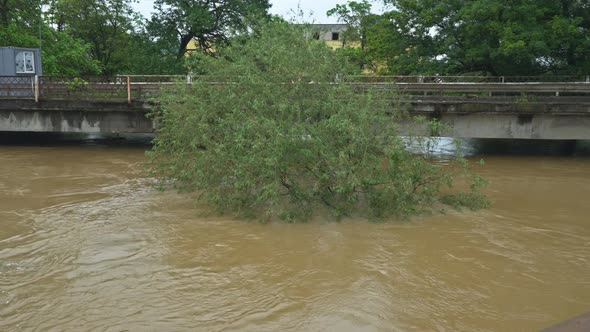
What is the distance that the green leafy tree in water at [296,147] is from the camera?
30.3 ft

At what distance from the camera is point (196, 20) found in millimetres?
32219

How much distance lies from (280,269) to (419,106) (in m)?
12.4

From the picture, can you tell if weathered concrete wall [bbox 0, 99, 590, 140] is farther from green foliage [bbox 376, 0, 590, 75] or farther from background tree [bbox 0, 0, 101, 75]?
background tree [bbox 0, 0, 101, 75]

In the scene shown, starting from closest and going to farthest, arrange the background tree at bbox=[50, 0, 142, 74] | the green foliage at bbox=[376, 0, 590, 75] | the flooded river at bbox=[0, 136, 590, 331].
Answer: the flooded river at bbox=[0, 136, 590, 331], the green foliage at bbox=[376, 0, 590, 75], the background tree at bbox=[50, 0, 142, 74]

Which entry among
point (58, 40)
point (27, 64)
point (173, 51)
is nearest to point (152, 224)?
point (27, 64)

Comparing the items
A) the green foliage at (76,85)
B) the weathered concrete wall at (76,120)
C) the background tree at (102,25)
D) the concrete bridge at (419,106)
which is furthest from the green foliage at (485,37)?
the background tree at (102,25)

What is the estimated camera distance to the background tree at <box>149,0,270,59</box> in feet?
107

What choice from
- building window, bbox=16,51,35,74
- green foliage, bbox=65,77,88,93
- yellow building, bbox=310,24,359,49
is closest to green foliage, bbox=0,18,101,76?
building window, bbox=16,51,35,74

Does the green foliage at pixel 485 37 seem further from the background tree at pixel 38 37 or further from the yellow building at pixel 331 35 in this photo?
the background tree at pixel 38 37

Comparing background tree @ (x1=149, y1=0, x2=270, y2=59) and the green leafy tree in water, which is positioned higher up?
background tree @ (x1=149, y1=0, x2=270, y2=59)

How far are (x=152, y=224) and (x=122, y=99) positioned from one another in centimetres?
1101

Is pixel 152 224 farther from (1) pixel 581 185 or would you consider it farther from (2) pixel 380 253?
(1) pixel 581 185

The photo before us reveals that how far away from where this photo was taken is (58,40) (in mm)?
28734

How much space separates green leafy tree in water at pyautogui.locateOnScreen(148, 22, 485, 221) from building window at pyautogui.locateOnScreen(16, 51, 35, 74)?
14.6 m
